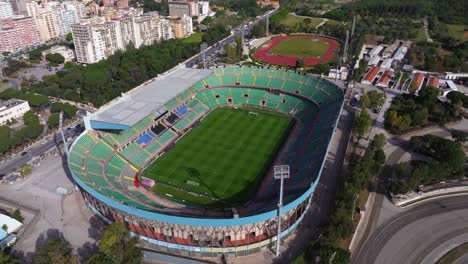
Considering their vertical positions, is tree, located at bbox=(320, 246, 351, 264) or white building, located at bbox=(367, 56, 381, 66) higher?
tree, located at bbox=(320, 246, 351, 264)

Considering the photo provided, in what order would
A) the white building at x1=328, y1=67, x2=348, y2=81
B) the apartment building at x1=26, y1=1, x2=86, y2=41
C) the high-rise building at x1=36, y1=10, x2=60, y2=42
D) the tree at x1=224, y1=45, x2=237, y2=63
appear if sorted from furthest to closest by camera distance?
the apartment building at x1=26, y1=1, x2=86, y2=41 → the high-rise building at x1=36, y1=10, x2=60, y2=42 → the tree at x1=224, y1=45, x2=237, y2=63 → the white building at x1=328, y1=67, x2=348, y2=81

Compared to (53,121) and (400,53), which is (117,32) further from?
(400,53)

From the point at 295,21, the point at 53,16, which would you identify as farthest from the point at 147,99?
the point at 295,21

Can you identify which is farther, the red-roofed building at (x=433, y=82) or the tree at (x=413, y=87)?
the red-roofed building at (x=433, y=82)

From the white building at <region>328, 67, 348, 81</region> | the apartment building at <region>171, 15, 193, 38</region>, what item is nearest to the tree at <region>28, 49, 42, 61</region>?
the apartment building at <region>171, 15, 193, 38</region>

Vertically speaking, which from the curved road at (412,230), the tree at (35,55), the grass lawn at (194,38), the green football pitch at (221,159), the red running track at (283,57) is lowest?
the tree at (35,55)

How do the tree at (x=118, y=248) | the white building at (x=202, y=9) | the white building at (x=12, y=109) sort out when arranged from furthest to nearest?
1. the white building at (x=202, y=9)
2. the white building at (x=12, y=109)
3. the tree at (x=118, y=248)

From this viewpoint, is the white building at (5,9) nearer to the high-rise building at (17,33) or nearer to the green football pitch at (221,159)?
the high-rise building at (17,33)

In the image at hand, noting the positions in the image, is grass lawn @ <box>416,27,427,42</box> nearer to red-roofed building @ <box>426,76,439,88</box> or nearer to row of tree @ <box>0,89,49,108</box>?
red-roofed building @ <box>426,76,439,88</box>

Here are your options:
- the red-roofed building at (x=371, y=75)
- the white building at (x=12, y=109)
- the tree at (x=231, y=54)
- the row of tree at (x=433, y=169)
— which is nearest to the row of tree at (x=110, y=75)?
the white building at (x=12, y=109)
